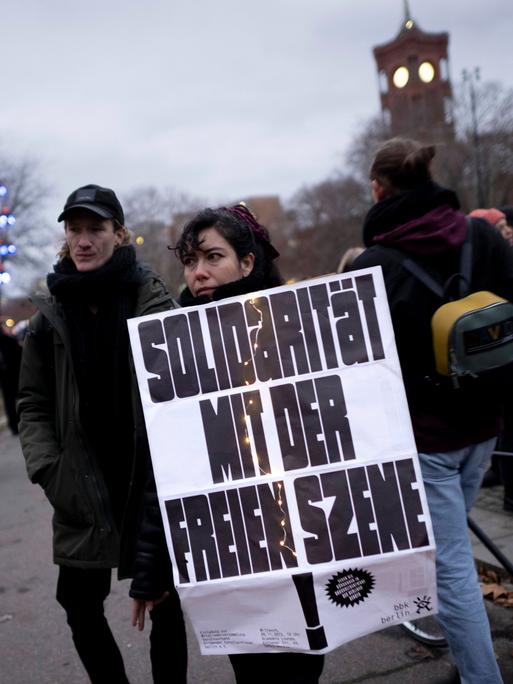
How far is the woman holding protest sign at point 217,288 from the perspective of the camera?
2.18 m

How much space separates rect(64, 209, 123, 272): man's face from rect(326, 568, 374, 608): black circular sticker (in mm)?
1482

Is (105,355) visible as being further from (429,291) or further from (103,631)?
(429,291)

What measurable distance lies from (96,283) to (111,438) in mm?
576

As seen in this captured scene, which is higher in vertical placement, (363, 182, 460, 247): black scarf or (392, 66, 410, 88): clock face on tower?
(392, 66, 410, 88): clock face on tower

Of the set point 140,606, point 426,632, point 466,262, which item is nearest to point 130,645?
point 426,632

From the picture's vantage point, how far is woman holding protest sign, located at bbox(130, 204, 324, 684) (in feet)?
7.15

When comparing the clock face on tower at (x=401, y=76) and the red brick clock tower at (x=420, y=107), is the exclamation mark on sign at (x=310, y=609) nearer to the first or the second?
the clock face on tower at (x=401, y=76)

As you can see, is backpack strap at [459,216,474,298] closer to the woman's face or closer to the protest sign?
the protest sign

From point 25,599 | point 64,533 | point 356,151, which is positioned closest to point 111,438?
point 64,533

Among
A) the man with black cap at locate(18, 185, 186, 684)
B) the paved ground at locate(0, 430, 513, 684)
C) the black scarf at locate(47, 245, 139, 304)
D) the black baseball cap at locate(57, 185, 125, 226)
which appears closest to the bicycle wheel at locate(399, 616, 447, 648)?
the paved ground at locate(0, 430, 513, 684)

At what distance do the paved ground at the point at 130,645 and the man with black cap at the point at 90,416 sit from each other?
1.00m

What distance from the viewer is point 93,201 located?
282 centimetres

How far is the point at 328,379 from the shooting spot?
204 centimetres

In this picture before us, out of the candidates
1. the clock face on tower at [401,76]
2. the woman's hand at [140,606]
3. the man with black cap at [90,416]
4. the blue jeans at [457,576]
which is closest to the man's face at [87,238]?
the man with black cap at [90,416]
